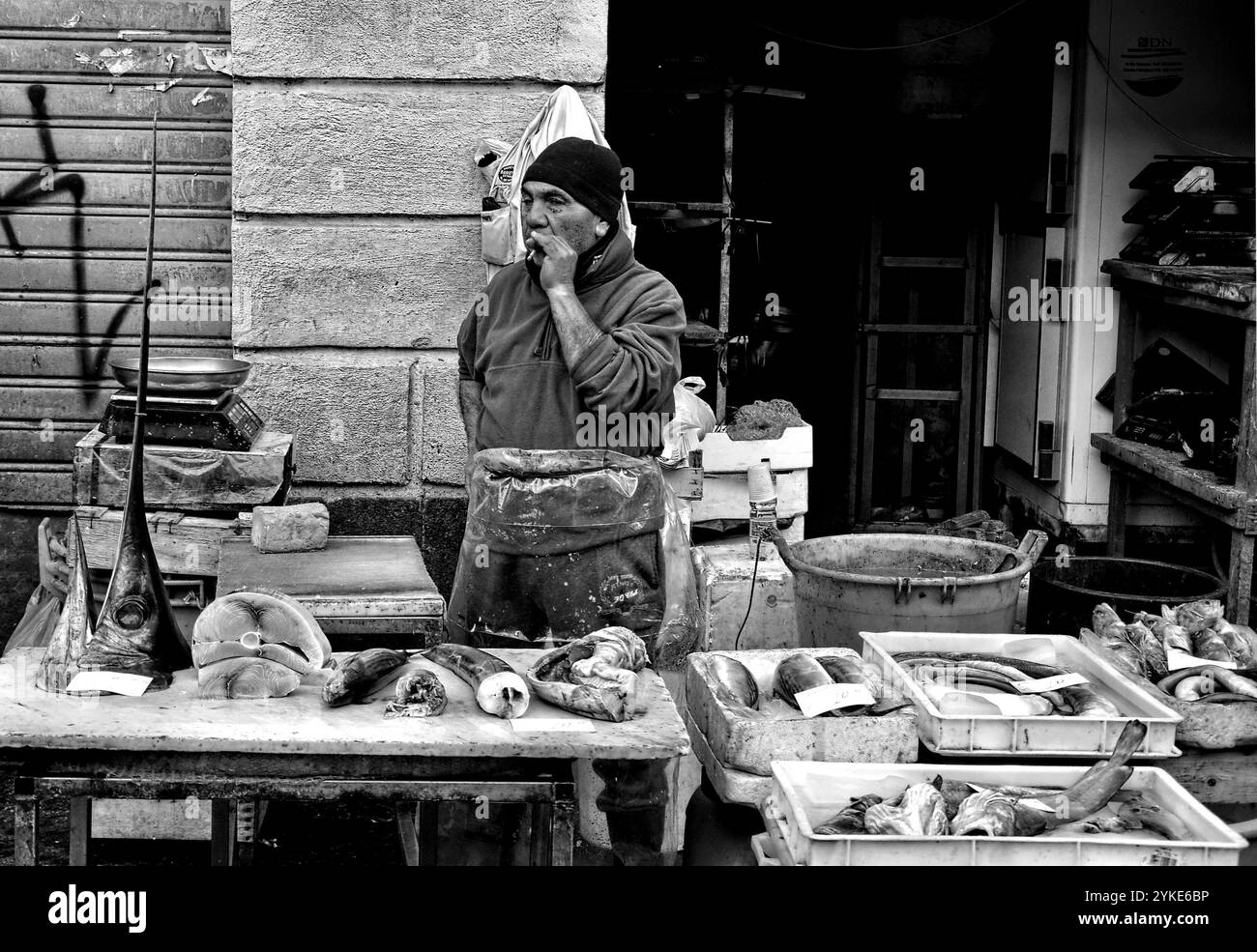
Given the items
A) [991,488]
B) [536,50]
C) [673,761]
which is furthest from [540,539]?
[991,488]

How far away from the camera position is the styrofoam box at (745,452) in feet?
22.5

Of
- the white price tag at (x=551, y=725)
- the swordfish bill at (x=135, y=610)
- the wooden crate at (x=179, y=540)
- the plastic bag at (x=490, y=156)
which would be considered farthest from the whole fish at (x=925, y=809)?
the plastic bag at (x=490, y=156)

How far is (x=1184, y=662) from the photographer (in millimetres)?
4355

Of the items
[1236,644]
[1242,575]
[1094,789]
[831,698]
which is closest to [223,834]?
[831,698]

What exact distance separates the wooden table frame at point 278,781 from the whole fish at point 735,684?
613 millimetres

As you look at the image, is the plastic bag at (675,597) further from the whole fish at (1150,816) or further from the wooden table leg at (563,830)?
the whole fish at (1150,816)

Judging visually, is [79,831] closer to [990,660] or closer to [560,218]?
[560,218]

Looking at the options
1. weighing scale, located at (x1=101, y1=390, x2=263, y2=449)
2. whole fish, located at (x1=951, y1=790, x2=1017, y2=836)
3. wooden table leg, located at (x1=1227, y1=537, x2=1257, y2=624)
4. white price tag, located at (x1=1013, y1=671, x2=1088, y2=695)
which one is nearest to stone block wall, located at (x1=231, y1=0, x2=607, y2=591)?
Result: weighing scale, located at (x1=101, y1=390, x2=263, y2=449)

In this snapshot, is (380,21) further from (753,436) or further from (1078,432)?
(1078,432)

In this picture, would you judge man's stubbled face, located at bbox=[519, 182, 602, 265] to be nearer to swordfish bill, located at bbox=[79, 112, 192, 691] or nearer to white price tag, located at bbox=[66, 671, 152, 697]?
swordfish bill, located at bbox=[79, 112, 192, 691]

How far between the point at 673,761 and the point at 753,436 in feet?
8.62

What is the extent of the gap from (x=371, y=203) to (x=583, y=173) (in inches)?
84.0

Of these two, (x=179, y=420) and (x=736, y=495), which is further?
(x=736, y=495)
